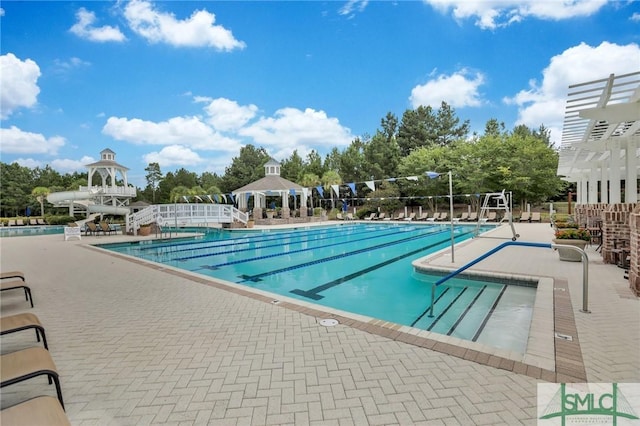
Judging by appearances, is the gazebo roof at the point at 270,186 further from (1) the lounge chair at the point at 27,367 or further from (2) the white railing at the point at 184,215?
(1) the lounge chair at the point at 27,367

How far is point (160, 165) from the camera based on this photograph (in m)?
56.2

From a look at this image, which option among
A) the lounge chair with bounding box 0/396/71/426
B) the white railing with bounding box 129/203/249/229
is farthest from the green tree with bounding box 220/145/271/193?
the lounge chair with bounding box 0/396/71/426

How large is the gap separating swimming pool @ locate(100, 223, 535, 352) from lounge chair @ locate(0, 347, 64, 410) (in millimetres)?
4273

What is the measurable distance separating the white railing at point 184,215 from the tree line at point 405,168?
8224 millimetres

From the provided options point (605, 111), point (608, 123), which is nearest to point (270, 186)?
point (608, 123)

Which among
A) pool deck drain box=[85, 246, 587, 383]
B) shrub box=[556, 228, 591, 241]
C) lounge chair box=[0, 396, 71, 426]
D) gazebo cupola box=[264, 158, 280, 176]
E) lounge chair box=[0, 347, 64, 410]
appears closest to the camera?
lounge chair box=[0, 396, 71, 426]

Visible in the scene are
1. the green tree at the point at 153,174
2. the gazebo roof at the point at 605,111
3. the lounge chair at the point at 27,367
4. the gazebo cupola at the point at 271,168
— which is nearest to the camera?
the lounge chair at the point at 27,367

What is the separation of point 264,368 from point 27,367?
1663 mm

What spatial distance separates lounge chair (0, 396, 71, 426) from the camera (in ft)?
5.32

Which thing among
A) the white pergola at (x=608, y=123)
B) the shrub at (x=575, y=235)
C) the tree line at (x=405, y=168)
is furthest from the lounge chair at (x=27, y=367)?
the tree line at (x=405, y=168)

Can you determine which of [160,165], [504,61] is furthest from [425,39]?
[160,165]

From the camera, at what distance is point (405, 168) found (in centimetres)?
3019

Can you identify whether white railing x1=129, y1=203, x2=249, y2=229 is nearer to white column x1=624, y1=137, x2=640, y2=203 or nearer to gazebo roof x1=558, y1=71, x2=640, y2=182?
gazebo roof x1=558, y1=71, x2=640, y2=182

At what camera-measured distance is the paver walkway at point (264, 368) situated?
2.18 meters
